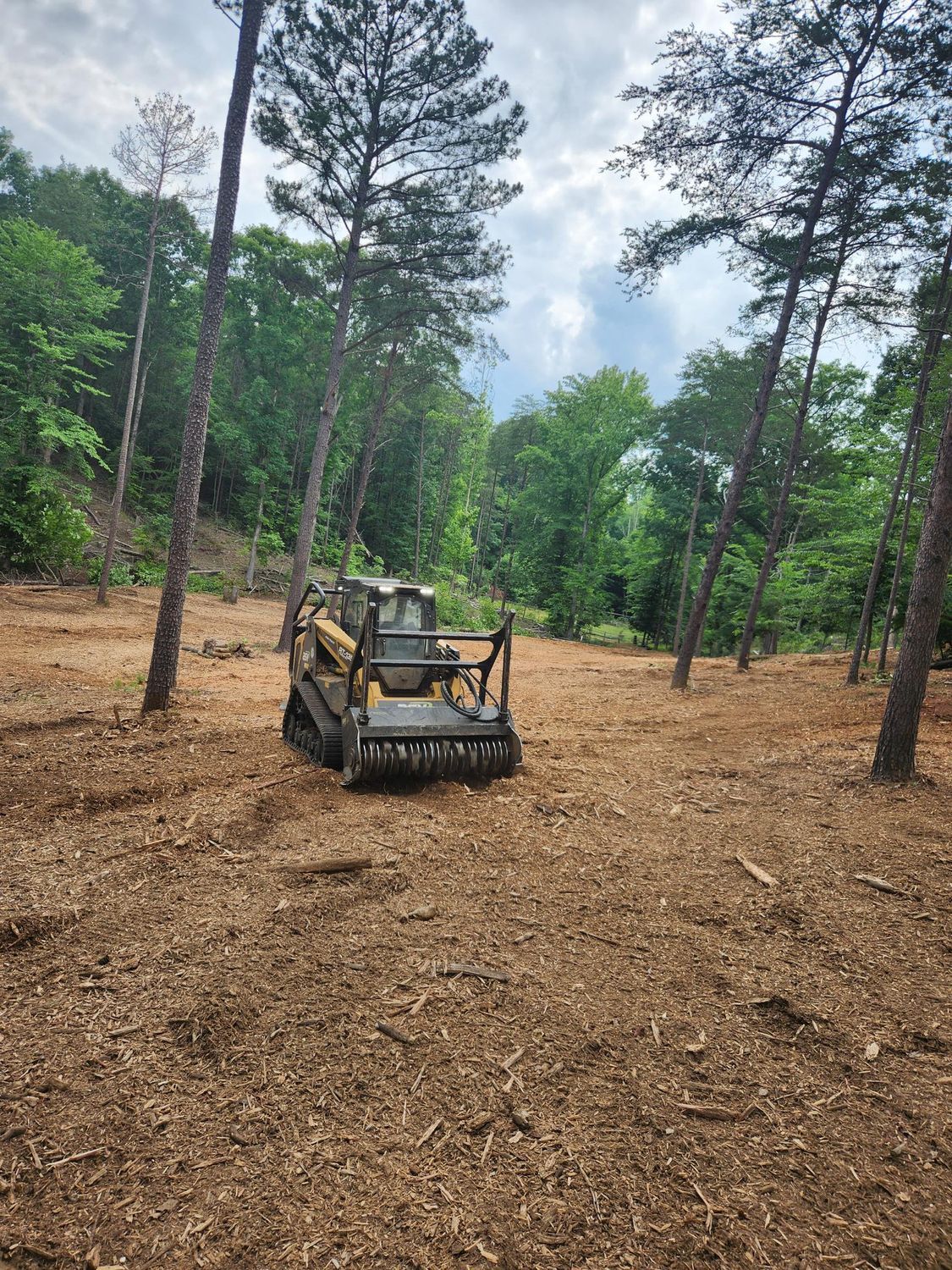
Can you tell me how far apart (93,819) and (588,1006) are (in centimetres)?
354

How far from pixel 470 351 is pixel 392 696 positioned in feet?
41.2

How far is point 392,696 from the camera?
6.00 metres

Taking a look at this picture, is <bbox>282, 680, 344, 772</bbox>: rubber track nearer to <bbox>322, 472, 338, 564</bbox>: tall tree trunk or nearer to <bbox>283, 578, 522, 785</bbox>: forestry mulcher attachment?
<bbox>283, 578, 522, 785</bbox>: forestry mulcher attachment

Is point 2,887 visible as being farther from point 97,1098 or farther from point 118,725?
point 118,725

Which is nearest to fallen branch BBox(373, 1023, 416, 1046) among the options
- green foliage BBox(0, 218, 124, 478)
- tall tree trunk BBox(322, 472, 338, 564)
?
green foliage BBox(0, 218, 124, 478)

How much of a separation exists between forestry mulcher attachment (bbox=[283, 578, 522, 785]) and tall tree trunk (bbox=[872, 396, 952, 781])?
3194 mm

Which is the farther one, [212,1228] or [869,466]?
[869,466]

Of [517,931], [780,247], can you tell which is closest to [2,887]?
[517,931]

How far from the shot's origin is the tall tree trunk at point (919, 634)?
5148mm

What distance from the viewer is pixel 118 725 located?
21.5 feet

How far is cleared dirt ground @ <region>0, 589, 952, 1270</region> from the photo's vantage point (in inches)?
69.2

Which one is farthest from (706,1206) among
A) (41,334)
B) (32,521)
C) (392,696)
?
(41,334)

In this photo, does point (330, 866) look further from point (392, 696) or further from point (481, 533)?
point (481, 533)

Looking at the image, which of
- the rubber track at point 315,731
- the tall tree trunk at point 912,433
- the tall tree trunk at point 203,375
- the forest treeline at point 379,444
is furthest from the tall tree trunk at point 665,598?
the rubber track at point 315,731
